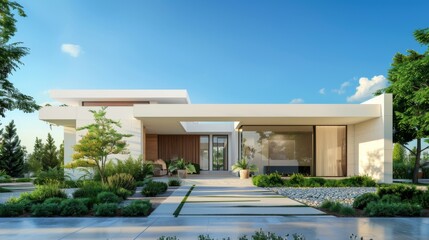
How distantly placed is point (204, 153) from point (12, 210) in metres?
22.4

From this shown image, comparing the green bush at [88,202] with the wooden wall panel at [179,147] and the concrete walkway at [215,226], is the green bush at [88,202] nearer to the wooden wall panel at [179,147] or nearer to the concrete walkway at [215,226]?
the concrete walkway at [215,226]

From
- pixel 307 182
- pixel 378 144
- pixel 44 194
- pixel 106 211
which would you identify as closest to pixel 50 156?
pixel 44 194

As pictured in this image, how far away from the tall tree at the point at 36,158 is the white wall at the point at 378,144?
22.3 metres

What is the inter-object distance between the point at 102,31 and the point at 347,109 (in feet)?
39.6

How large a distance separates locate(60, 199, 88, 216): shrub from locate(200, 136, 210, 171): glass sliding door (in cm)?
2206

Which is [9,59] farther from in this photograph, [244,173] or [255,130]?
[255,130]

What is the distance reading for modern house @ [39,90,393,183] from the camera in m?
17.9

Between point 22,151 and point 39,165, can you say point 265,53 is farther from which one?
point 22,151

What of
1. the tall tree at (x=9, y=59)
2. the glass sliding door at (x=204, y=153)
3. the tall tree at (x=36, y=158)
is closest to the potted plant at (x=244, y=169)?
the glass sliding door at (x=204, y=153)

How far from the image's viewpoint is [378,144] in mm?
18047

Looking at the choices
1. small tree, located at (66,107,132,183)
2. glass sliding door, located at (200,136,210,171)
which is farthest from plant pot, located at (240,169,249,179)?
glass sliding door, located at (200,136,210,171)

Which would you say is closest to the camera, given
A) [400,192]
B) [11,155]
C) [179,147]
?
[400,192]

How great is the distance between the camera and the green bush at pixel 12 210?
8547mm

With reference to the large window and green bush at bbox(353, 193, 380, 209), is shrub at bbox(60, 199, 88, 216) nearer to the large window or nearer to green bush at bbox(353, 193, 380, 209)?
green bush at bbox(353, 193, 380, 209)
